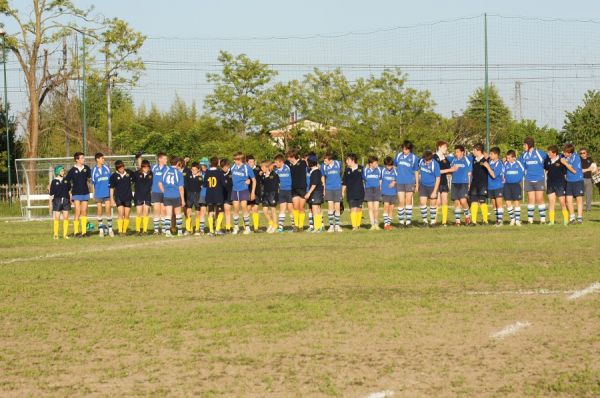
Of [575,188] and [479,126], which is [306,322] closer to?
[575,188]

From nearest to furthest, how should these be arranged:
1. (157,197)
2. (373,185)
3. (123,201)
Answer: (157,197) < (373,185) < (123,201)

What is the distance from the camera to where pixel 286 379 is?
7.55 meters

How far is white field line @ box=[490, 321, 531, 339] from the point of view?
29.9ft

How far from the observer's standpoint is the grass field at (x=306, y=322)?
7496 millimetres

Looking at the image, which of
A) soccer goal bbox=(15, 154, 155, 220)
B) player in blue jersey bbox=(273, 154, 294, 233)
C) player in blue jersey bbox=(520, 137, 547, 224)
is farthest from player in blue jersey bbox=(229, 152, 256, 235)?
soccer goal bbox=(15, 154, 155, 220)

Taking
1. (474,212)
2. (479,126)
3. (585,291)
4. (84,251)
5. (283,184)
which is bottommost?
(585,291)

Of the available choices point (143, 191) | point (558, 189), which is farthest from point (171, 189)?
point (558, 189)

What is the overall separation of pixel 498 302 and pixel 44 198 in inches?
1042

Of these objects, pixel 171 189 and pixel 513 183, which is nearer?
pixel 171 189

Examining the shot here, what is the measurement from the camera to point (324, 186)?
24.8m

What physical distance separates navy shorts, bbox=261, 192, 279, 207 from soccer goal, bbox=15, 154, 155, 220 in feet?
38.5

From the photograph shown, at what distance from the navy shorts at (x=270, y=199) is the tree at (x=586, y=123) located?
4032cm

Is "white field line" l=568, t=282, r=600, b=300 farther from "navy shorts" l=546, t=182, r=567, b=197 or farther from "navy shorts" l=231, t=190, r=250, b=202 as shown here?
"navy shorts" l=231, t=190, r=250, b=202

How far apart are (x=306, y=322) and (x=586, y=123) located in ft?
184
